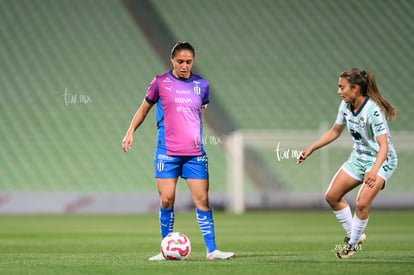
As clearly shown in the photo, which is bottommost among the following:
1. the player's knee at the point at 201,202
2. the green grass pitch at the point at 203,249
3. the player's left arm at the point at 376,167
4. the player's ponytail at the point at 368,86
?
the green grass pitch at the point at 203,249

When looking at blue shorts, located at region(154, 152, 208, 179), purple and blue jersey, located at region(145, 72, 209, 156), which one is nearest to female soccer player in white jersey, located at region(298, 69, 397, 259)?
blue shorts, located at region(154, 152, 208, 179)

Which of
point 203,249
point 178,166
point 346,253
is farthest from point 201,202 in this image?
point 203,249

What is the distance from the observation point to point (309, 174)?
2094cm

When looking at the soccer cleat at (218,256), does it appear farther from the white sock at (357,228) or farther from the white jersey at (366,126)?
the white jersey at (366,126)

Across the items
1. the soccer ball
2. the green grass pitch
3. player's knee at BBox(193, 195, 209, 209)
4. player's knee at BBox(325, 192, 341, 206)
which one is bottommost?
the green grass pitch

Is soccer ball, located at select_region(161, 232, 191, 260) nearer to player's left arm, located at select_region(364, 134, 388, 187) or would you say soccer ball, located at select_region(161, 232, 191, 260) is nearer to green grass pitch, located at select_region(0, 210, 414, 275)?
green grass pitch, located at select_region(0, 210, 414, 275)

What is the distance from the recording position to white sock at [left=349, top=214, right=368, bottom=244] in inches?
277

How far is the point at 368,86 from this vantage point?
281 inches

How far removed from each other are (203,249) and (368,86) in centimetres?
242

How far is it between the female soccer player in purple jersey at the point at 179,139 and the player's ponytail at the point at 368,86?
1.20 meters

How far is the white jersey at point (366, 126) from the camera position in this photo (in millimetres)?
6988

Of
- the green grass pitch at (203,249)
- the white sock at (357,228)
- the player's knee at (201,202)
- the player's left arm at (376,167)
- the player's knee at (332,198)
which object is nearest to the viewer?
the green grass pitch at (203,249)

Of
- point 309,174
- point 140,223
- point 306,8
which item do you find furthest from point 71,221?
point 306,8

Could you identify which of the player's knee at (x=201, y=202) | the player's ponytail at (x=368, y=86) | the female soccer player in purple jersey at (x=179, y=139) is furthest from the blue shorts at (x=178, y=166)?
the player's ponytail at (x=368, y=86)
